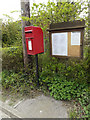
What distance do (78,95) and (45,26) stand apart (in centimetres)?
228

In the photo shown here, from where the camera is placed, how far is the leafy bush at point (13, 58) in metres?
3.63

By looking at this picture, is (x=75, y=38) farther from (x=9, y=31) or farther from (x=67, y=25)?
(x=9, y=31)

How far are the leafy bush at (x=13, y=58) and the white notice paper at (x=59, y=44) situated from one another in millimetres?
1496

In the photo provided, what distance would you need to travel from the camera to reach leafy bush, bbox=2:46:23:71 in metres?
3.63

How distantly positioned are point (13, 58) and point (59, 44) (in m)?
2.02

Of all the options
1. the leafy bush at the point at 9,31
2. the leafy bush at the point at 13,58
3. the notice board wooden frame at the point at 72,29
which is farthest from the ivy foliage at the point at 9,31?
the notice board wooden frame at the point at 72,29

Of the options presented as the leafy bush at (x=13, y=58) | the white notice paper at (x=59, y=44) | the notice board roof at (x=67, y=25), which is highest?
the notice board roof at (x=67, y=25)

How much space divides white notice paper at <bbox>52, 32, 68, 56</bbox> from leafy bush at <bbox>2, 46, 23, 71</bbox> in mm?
1496

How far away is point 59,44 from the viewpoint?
2.75m

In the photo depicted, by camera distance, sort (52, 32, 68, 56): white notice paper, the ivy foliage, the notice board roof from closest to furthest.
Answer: the notice board roof, (52, 32, 68, 56): white notice paper, the ivy foliage

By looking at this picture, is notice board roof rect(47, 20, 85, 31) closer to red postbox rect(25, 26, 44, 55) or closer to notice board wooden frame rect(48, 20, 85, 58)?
notice board wooden frame rect(48, 20, 85, 58)

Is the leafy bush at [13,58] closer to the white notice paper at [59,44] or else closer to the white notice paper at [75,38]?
the white notice paper at [59,44]

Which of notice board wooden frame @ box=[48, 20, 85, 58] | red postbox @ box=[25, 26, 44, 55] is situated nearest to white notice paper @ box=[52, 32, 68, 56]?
notice board wooden frame @ box=[48, 20, 85, 58]

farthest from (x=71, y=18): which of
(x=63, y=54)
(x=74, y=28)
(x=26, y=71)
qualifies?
(x=26, y=71)
